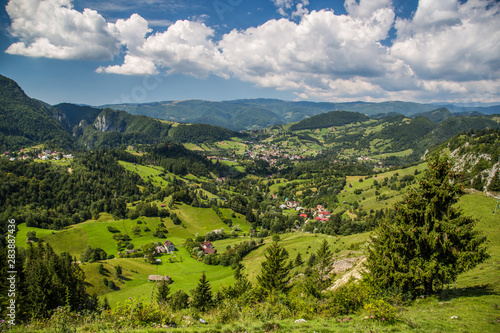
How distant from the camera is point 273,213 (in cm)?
12475

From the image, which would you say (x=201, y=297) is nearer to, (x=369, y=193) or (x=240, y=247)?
(x=240, y=247)

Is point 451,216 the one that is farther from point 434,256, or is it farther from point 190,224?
point 190,224

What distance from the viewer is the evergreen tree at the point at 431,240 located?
1514 centimetres

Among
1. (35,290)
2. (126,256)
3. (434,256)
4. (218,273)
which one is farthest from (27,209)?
(434,256)

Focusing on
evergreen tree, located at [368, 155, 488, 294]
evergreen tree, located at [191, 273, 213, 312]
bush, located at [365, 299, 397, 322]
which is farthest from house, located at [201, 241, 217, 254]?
bush, located at [365, 299, 397, 322]

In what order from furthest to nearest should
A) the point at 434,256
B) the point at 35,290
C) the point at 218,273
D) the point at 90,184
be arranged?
the point at 90,184 < the point at 218,273 < the point at 35,290 < the point at 434,256

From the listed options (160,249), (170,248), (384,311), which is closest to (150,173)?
(160,249)

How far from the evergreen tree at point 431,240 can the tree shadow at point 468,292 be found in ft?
2.09

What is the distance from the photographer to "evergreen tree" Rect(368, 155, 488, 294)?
1514 centimetres

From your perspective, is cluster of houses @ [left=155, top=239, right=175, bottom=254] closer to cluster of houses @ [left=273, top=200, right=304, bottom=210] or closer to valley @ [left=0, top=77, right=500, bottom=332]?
valley @ [left=0, top=77, right=500, bottom=332]

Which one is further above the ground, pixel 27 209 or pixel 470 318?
pixel 470 318

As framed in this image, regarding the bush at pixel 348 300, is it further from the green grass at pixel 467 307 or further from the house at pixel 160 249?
the house at pixel 160 249

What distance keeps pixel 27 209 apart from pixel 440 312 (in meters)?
149

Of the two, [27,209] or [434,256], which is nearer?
[434,256]
